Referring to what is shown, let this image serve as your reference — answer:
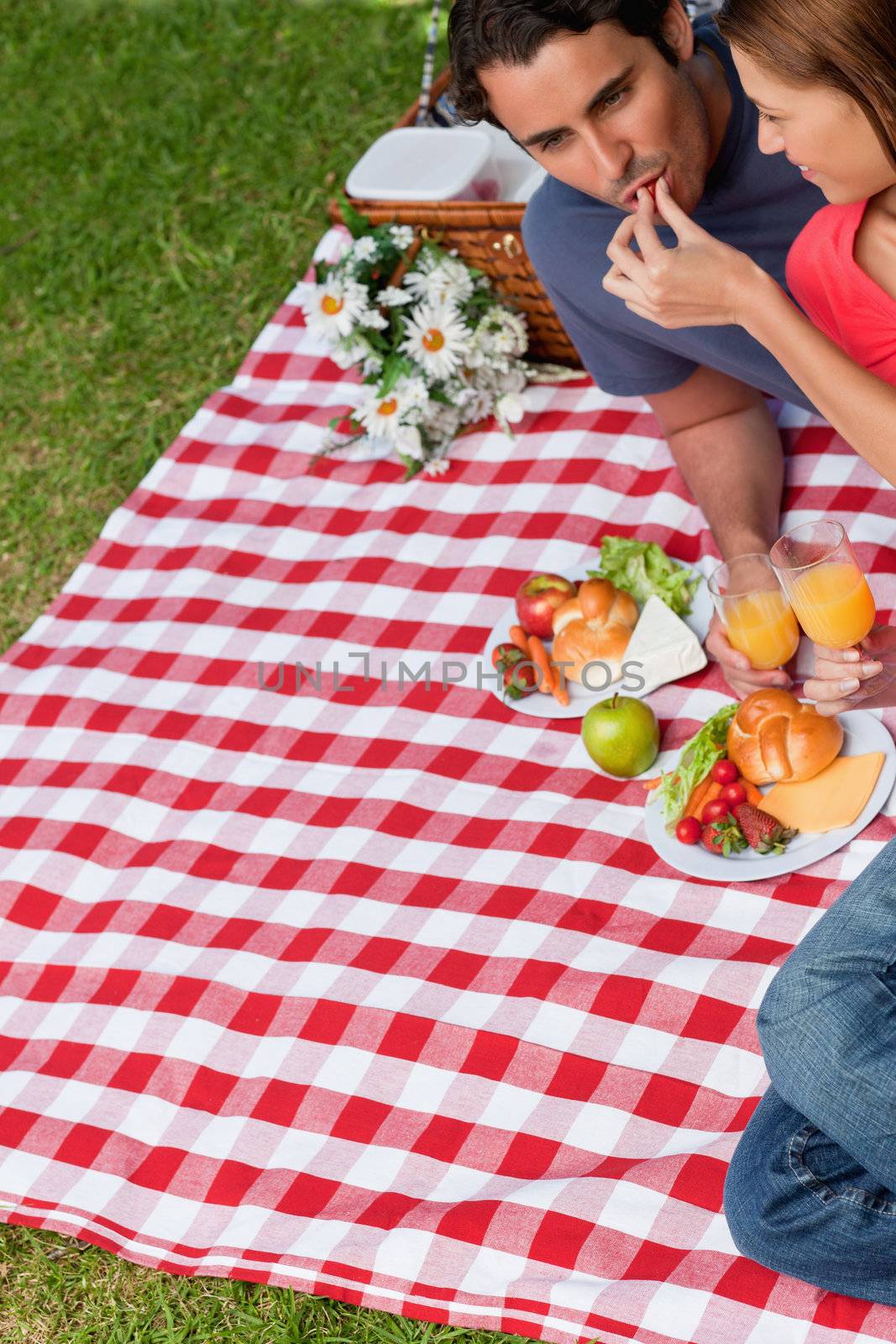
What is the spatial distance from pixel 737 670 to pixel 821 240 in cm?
67

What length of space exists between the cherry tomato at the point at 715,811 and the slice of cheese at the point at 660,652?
34 centimetres

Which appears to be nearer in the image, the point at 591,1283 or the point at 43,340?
the point at 591,1283

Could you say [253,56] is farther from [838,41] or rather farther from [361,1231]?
[361,1231]

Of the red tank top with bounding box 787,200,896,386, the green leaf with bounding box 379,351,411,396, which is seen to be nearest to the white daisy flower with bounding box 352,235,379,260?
the green leaf with bounding box 379,351,411,396

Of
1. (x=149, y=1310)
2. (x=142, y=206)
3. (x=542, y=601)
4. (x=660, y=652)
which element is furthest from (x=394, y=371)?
(x=149, y=1310)

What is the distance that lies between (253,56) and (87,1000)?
12.1 feet

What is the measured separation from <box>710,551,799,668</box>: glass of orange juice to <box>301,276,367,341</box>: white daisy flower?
1.25 m

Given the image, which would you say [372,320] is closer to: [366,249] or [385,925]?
[366,249]

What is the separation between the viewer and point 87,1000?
7.65 ft

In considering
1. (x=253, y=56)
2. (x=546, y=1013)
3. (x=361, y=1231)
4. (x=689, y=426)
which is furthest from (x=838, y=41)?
(x=253, y=56)

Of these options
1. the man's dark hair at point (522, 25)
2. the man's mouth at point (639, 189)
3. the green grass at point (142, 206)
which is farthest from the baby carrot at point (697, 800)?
the green grass at point (142, 206)

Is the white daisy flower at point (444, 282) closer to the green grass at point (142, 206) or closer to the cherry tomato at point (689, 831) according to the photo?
the green grass at point (142, 206)

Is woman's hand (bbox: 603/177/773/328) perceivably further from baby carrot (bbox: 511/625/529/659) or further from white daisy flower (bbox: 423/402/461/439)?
white daisy flower (bbox: 423/402/461/439)

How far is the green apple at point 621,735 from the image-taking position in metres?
2.23
